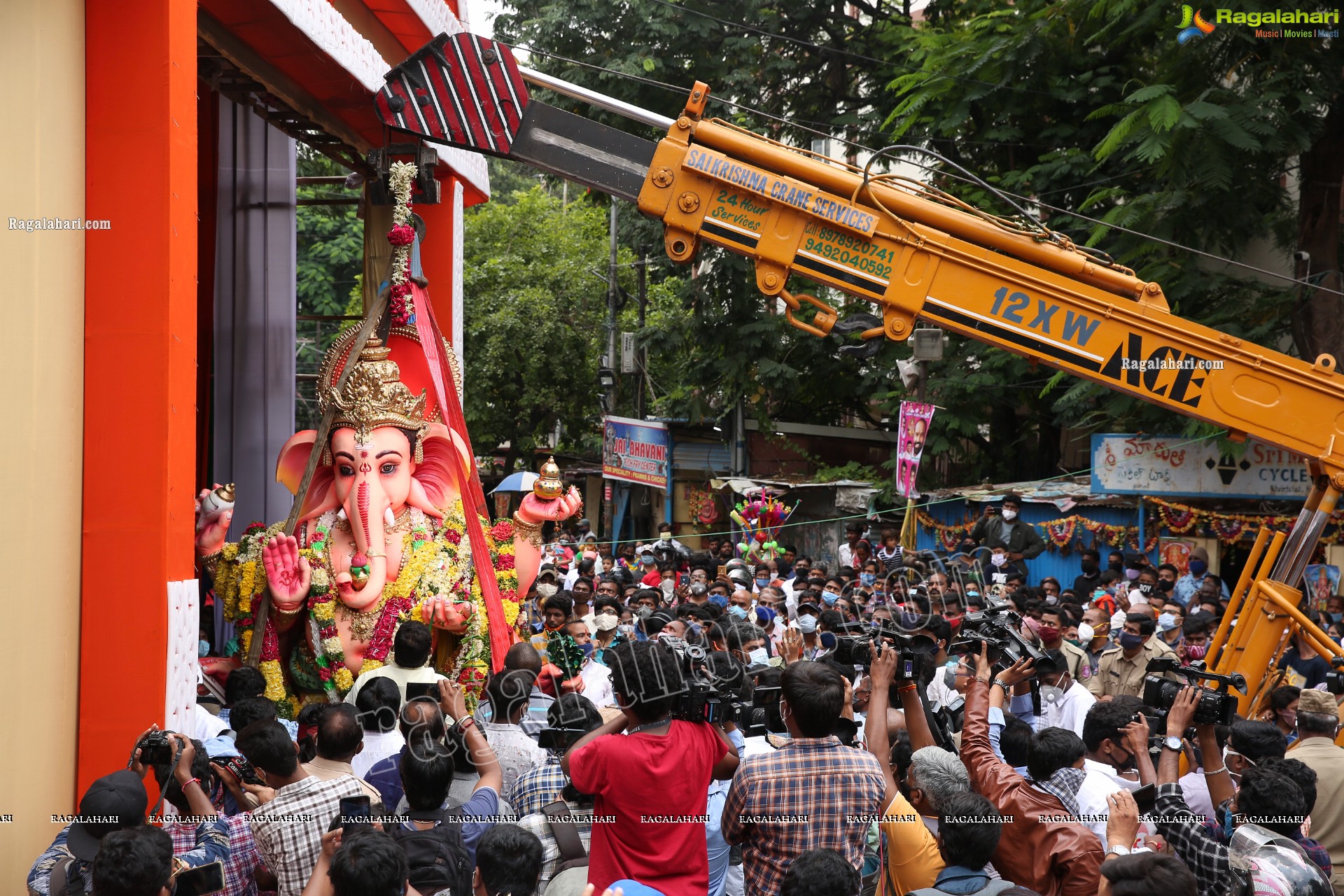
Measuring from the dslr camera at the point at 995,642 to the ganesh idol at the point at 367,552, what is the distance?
11.6 ft

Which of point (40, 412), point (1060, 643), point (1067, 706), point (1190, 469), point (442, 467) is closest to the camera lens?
point (40, 412)

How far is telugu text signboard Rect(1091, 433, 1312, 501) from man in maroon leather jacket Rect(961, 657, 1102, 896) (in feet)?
32.7

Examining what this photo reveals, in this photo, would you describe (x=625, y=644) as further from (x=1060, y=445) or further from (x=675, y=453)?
(x=675, y=453)

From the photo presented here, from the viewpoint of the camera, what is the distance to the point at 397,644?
19.2ft

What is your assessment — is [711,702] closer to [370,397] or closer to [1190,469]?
[370,397]

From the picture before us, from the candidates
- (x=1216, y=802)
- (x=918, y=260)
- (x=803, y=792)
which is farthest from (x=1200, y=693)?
(x=918, y=260)

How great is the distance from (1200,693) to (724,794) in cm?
177

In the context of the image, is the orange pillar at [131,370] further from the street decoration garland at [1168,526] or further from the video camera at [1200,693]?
the street decoration garland at [1168,526]

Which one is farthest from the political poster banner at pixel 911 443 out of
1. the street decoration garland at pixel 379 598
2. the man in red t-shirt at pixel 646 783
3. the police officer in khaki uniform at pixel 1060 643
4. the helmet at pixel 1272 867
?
the man in red t-shirt at pixel 646 783

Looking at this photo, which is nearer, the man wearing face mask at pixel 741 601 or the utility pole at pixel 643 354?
the man wearing face mask at pixel 741 601

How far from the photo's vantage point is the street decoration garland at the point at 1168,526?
1285 cm

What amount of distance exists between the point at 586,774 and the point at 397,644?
2.19 metres

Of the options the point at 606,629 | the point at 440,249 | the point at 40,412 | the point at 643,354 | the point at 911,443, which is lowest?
the point at 606,629

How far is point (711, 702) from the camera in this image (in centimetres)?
422
